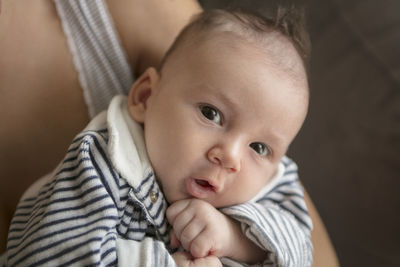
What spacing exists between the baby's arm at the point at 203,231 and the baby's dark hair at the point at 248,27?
0.30m

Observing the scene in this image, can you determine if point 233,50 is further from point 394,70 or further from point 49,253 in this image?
point 394,70

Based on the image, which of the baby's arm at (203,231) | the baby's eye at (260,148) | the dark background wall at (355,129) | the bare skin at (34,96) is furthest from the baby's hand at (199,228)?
the dark background wall at (355,129)

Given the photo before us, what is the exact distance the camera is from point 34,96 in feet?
2.59

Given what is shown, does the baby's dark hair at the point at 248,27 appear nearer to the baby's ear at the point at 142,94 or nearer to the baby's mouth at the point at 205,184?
the baby's ear at the point at 142,94

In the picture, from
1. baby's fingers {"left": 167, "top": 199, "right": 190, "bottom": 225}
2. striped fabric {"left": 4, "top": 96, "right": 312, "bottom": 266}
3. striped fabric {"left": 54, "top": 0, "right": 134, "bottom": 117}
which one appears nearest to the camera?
striped fabric {"left": 4, "top": 96, "right": 312, "bottom": 266}

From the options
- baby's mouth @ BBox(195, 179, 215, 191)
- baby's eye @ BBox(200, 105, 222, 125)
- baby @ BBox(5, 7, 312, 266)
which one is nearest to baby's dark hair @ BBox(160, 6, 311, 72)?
baby @ BBox(5, 7, 312, 266)

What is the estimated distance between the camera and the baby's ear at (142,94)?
0.76 meters

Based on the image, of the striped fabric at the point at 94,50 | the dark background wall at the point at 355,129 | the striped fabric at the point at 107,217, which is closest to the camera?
the striped fabric at the point at 107,217

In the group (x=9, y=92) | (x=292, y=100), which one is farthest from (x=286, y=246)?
(x=9, y=92)

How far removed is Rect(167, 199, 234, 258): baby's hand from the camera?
0.66 m

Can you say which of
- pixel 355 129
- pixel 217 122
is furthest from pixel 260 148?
pixel 355 129

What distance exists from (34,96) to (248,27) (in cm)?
43

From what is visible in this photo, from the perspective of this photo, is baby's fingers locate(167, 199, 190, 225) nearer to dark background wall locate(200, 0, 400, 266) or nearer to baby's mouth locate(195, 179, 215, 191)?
baby's mouth locate(195, 179, 215, 191)

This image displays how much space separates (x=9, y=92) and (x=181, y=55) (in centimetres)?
33
